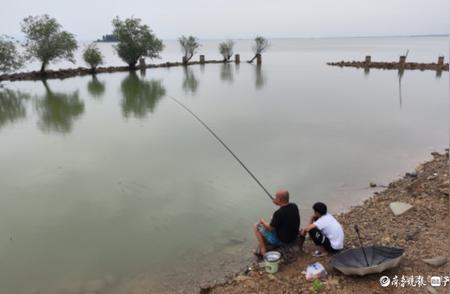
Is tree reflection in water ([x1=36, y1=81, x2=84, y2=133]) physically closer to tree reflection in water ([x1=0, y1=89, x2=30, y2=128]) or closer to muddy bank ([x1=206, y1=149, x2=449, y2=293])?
tree reflection in water ([x1=0, y1=89, x2=30, y2=128])

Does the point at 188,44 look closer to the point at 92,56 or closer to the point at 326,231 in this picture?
the point at 92,56

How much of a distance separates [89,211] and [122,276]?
2.26 meters

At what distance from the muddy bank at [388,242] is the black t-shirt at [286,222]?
1.02 feet

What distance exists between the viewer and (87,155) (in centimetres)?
1003

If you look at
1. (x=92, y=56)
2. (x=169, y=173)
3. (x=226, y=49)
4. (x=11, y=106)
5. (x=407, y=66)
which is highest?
(x=226, y=49)

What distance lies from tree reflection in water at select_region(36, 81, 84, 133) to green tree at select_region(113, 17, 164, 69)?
14.6 metres

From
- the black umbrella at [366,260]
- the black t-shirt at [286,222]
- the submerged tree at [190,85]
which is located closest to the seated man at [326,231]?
the black t-shirt at [286,222]

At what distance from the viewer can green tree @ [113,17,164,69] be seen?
35281 mm

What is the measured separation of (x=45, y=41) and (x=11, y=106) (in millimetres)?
12960

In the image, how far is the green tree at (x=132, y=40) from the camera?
116 ft

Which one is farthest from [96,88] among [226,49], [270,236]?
[226,49]

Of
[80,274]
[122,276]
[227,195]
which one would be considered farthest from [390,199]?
[80,274]

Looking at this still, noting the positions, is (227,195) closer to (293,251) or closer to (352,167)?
(293,251)

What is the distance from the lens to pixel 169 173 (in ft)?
27.8
